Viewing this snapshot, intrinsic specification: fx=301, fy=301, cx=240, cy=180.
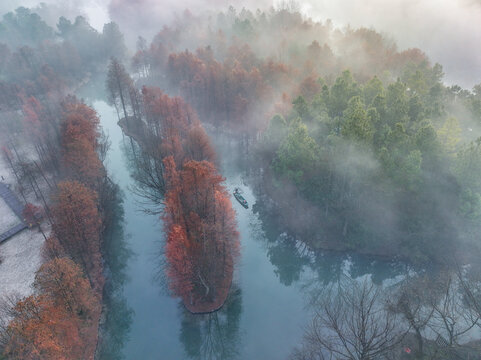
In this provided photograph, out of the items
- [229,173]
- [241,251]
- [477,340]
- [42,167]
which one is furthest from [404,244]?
[42,167]

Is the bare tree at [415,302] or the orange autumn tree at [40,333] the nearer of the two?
the orange autumn tree at [40,333]

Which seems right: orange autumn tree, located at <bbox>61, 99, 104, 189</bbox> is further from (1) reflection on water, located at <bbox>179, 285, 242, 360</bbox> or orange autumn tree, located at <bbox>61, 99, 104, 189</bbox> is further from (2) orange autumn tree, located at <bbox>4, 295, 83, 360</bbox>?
(1) reflection on water, located at <bbox>179, 285, 242, 360</bbox>

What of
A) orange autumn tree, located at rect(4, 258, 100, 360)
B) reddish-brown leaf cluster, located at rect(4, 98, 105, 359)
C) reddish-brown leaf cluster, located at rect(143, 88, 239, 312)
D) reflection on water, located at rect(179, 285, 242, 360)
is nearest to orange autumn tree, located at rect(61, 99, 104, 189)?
reddish-brown leaf cluster, located at rect(4, 98, 105, 359)

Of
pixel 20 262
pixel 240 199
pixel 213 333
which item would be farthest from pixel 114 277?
pixel 240 199

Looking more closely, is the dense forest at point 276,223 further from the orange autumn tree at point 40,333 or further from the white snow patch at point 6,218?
the white snow patch at point 6,218

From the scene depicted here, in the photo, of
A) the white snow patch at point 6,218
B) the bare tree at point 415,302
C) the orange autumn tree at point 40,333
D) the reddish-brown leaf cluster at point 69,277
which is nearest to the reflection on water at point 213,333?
the reddish-brown leaf cluster at point 69,277
